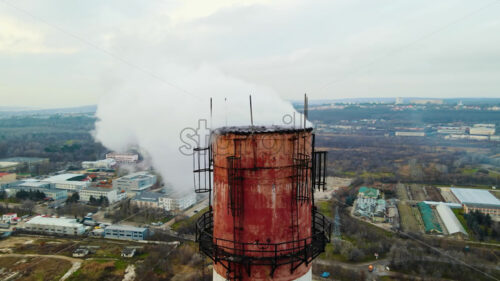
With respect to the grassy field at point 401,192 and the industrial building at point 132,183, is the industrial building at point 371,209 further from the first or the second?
the industrial building at point 132,183

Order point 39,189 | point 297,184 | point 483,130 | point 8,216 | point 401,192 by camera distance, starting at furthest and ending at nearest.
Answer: point 483,130 → point 401,192 → point 39,189 → point 8,216 → point 297,184

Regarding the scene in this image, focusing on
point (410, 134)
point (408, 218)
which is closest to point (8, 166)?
point (408, 218)

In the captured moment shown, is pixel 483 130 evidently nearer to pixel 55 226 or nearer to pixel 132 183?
pixel 132 183

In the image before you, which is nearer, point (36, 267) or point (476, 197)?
point (36, 267)

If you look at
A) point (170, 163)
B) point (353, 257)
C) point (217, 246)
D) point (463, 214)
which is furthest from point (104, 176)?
point (217, 246)

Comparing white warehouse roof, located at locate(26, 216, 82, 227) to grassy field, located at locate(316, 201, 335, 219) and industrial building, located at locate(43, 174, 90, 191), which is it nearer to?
industrial building, located at locate(43, 174, 90, 191)

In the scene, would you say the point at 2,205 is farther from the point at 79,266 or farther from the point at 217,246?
the point at 217,246
